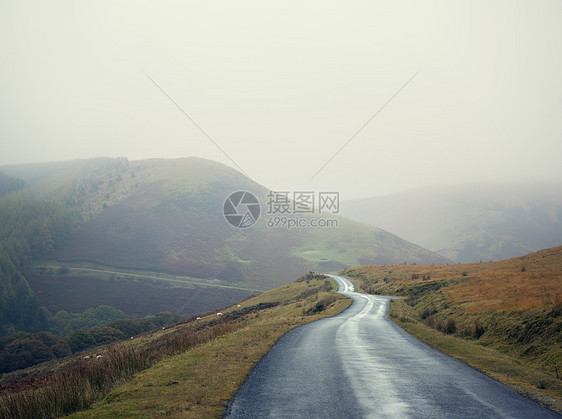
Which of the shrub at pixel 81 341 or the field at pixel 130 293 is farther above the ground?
the shrub at pixel 81 341

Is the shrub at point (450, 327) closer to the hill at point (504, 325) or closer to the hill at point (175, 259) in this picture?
the hill at point (504, 325)

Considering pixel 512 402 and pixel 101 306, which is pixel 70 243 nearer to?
pixel 101 306

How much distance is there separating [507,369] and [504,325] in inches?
279

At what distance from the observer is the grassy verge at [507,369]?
948 centimetres

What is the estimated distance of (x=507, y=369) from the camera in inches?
478

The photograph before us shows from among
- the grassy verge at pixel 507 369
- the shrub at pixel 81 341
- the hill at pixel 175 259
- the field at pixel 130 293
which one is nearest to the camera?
the grassy verge at pixel 507 369

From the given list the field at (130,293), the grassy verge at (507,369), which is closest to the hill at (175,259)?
the field at (130,293)

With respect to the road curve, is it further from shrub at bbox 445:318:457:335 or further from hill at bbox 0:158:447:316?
hill at bbox 0:158:447:316

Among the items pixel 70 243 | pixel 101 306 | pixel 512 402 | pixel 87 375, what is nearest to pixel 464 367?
pixel 512 402

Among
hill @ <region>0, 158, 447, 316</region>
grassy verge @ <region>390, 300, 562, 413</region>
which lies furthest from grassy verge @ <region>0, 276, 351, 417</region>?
hill @ <region>0, 158, 447, 316</region>

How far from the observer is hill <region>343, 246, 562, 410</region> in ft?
40.3

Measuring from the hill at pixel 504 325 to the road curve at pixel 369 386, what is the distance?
127 cm

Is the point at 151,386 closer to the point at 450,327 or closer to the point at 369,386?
the point at 369,386

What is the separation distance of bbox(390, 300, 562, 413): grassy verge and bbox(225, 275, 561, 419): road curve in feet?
1.43
